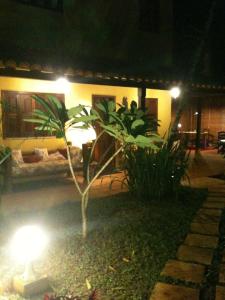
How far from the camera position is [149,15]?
12023mm

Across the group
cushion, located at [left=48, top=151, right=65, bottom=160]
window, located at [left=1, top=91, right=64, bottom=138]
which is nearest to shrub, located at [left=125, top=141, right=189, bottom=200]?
cushion, located at [left=48, top=151, right=65, bottom=160]

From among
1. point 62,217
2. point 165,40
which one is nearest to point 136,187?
point 62,217

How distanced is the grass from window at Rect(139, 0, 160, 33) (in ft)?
25.0

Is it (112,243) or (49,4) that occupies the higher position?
(49,4)

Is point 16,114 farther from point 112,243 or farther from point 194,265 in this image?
point 194,265

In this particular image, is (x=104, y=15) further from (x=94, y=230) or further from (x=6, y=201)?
(x=94, y=230)

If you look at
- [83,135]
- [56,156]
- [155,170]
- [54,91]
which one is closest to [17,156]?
[56,156]

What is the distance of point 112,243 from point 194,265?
3.59ft

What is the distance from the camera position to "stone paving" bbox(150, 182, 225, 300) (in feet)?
10.8

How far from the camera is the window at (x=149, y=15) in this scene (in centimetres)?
1175

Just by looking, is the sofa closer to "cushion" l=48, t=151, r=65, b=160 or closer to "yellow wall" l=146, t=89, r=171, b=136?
"cushion" l=48, t=151, r=65, b=160

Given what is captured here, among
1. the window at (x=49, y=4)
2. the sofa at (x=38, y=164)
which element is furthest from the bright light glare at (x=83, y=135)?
the window at (x=49, y=4)

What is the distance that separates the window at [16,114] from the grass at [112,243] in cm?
316

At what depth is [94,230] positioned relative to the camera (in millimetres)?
4871
